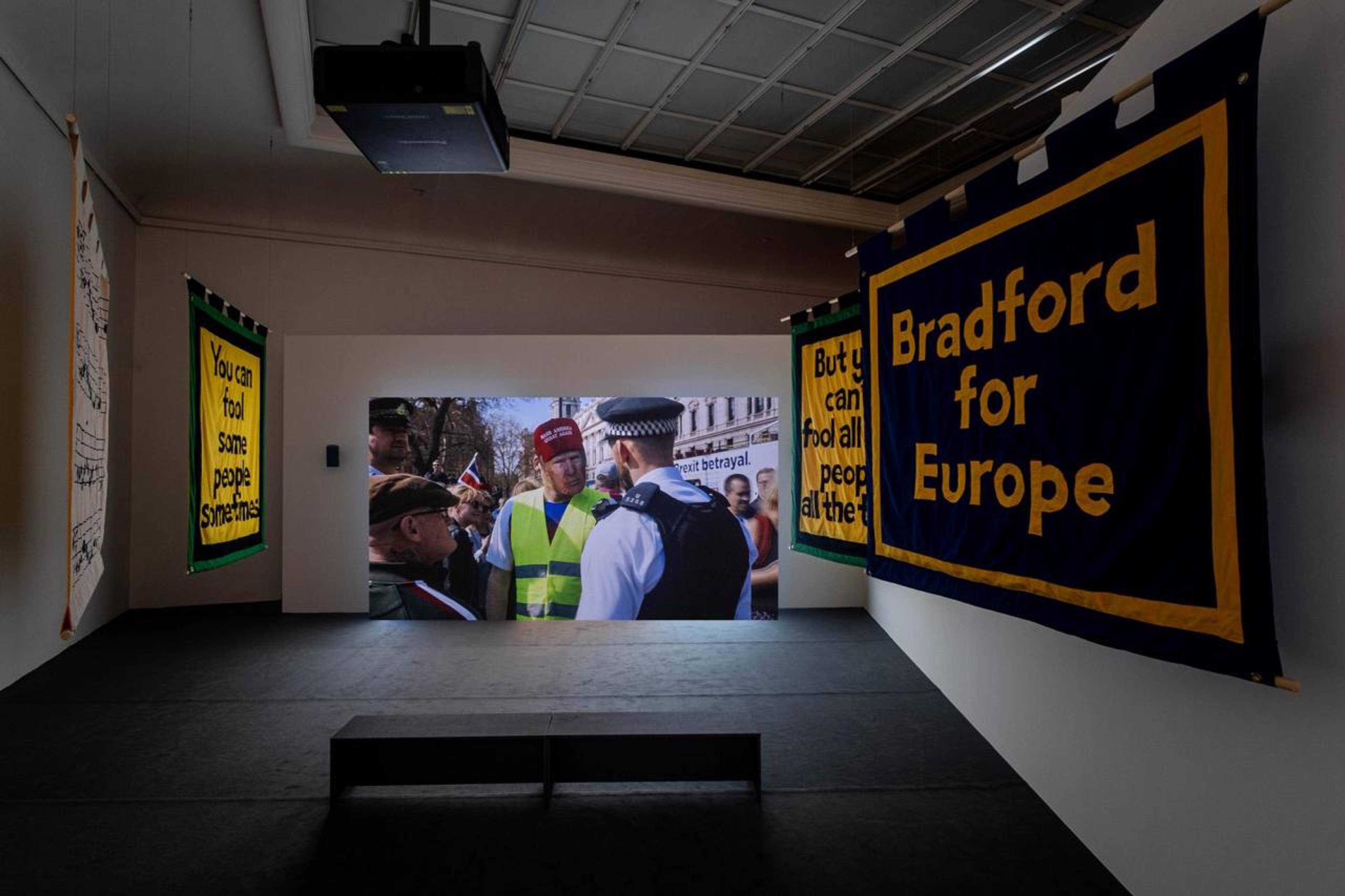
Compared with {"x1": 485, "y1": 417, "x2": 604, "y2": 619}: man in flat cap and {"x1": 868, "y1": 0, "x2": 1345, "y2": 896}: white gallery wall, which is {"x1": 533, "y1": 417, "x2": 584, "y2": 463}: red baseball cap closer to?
{"x1": 485, "y1": 417, "x2": 604, "y2": 619}: man in flat cap

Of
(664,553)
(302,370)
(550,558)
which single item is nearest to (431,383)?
(302,370)

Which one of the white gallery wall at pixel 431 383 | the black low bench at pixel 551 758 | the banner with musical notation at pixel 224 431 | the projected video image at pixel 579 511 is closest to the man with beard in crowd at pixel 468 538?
the projected video image at pixel 579 511

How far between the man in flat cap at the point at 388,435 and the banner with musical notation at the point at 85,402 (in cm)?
325

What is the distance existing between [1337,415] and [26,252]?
703 cm

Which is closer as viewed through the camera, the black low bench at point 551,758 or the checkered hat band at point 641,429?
the black low bench at point 551,758

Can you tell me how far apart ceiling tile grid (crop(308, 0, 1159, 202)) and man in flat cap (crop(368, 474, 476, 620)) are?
352cm

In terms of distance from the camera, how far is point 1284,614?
205cm

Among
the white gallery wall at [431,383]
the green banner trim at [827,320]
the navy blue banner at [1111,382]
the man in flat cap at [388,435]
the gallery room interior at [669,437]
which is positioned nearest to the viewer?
the navy blue banner at [1111,382]

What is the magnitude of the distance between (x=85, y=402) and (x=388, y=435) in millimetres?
3828

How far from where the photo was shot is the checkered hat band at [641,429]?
7.47 m

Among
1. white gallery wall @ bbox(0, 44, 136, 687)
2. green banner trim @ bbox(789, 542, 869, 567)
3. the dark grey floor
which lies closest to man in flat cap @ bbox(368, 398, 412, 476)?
the dark grey floor

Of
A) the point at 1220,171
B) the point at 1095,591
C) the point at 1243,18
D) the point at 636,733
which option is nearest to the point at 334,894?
the point at 636,733

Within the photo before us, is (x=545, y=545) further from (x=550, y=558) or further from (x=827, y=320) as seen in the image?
(x=827, y=320)

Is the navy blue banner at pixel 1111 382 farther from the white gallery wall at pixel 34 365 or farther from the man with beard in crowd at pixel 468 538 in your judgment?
the white gallery wall at pixel 34 365
